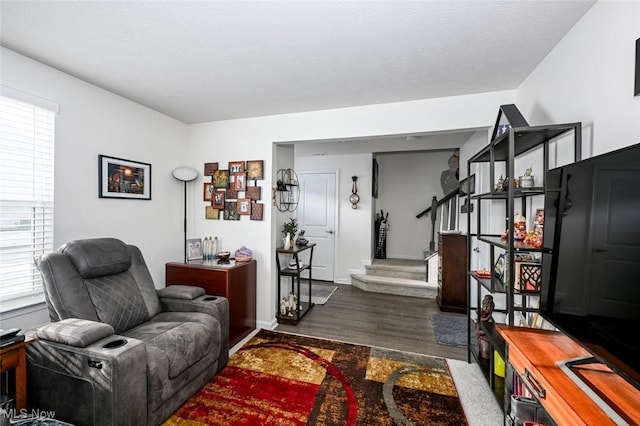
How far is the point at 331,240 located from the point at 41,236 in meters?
3.85

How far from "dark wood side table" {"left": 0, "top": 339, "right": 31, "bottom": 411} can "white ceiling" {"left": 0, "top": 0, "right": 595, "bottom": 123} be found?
1.84 metres

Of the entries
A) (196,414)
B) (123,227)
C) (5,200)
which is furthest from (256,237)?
(5,200)

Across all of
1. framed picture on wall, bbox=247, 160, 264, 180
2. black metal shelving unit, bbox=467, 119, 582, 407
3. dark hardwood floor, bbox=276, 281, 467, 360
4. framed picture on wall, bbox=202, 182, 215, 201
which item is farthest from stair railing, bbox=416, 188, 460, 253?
framed picture on wall, bbox=202, 182, 215, 201

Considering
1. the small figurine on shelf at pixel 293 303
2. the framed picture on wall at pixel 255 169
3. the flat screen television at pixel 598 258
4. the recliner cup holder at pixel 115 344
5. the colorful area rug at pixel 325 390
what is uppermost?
the framed picture on wall at pixel 255 169

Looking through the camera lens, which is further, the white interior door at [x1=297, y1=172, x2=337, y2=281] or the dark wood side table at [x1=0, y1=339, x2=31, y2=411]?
the white interior door at [x1=297, y1=172, x2=337, y2=281]

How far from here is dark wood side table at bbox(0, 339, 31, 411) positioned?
1.40 meters

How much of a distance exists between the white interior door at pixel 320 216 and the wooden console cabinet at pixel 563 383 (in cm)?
384

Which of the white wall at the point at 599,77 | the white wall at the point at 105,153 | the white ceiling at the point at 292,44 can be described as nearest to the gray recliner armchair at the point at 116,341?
the white wall at the point at 105,153

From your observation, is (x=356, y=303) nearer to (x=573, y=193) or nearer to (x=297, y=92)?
(x=297, y=92)

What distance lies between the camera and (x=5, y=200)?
183cm

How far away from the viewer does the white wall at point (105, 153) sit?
2.05m

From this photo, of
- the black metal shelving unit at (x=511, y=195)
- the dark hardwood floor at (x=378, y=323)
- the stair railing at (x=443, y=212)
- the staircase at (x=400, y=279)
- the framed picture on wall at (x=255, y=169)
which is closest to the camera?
the black metal shelving unit at (x=511, y=195)

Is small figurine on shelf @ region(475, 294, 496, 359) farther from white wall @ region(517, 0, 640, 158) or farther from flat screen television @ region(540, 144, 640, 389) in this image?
white wall @ region(517, 0, 640, 158)

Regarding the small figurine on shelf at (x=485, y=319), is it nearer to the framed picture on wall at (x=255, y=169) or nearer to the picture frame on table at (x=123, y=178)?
the framed picture on wall at (x=255, y=169)
